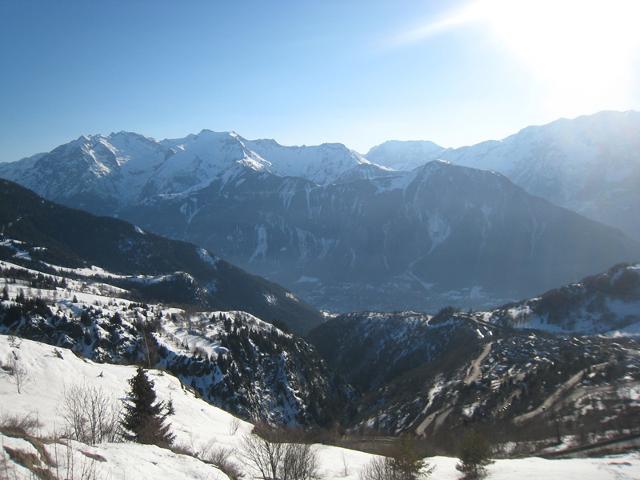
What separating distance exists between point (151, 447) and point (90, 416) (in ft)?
54.4

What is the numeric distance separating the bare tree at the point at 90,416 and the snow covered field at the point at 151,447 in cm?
110

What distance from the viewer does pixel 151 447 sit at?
30.7 meters

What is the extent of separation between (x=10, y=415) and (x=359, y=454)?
40.4 meters

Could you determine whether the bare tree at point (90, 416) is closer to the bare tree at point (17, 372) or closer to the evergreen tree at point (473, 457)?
the bare tree at point (17, 372)

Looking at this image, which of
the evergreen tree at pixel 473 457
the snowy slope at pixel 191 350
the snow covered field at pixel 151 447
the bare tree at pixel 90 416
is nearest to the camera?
the snow covered field at pixel 151 447

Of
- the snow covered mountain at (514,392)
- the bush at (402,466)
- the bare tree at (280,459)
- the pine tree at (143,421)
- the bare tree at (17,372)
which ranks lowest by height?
the snow covered mountain at (514,392)

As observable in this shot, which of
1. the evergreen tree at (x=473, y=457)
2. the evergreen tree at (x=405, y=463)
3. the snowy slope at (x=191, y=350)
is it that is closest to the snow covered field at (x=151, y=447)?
the evergreen tree at (x=473, y=457)

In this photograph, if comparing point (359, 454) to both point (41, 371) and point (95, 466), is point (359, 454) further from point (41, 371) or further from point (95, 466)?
point (95, 466)

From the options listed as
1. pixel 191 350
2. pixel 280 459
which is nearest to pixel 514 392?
pixel 191 350

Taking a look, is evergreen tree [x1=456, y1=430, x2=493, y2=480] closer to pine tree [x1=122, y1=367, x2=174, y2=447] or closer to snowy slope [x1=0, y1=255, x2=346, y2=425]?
pine tree [x1=122, y1=367, x2=174, y2=447]

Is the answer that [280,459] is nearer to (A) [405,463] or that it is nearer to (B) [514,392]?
(A) [405,463]

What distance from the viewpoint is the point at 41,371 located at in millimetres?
55188

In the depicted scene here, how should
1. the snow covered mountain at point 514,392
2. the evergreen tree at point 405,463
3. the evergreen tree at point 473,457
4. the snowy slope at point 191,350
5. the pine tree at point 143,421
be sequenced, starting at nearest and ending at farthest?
the pine tree at point 143,421 → the evergreen tree at point 405,463 → the evergreen tree at point 473,457 → the snow covered mountain at point 514,392 → the snowy slope at point 191,350

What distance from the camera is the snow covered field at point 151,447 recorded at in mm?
24406
